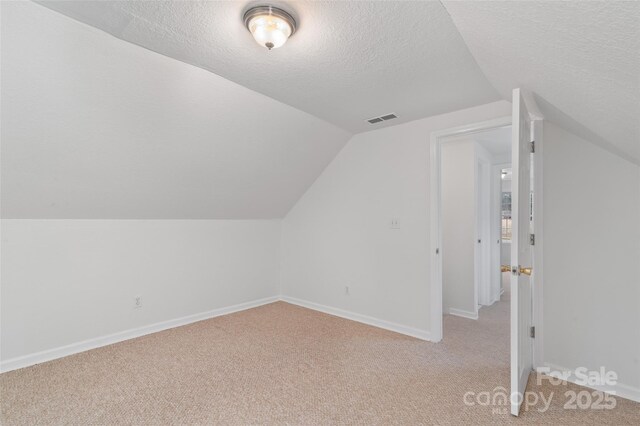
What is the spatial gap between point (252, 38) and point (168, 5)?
17.7 inches

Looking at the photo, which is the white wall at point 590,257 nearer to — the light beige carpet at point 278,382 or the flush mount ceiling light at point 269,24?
the light beige carpet at point 278,382

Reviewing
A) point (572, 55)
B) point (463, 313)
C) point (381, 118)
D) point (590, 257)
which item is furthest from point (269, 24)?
point (463, 313)

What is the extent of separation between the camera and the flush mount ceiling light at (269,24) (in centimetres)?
158

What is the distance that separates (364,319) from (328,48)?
2.81 m

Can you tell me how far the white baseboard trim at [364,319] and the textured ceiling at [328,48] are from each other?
86.1 inches

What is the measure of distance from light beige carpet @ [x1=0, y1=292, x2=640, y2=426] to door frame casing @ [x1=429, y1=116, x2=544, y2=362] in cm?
28

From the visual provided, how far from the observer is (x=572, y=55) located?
1229mm

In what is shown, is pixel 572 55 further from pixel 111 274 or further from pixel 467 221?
pixel 111 274

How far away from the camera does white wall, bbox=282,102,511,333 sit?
3.20m

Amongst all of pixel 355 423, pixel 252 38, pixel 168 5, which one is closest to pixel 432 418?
pixel 355 423

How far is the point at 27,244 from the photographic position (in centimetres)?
255

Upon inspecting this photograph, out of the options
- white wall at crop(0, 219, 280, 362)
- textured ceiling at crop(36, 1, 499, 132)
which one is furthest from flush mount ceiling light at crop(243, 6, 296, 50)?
white wall at crop(0, 219, 280, 362)

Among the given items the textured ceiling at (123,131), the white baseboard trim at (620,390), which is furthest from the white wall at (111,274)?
the white baseboard trim at (620,390)

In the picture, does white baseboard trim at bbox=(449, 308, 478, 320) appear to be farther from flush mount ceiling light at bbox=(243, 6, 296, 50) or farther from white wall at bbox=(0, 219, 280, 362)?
flush mount ceiling light at bbox=(243, 6, 296, 50)
